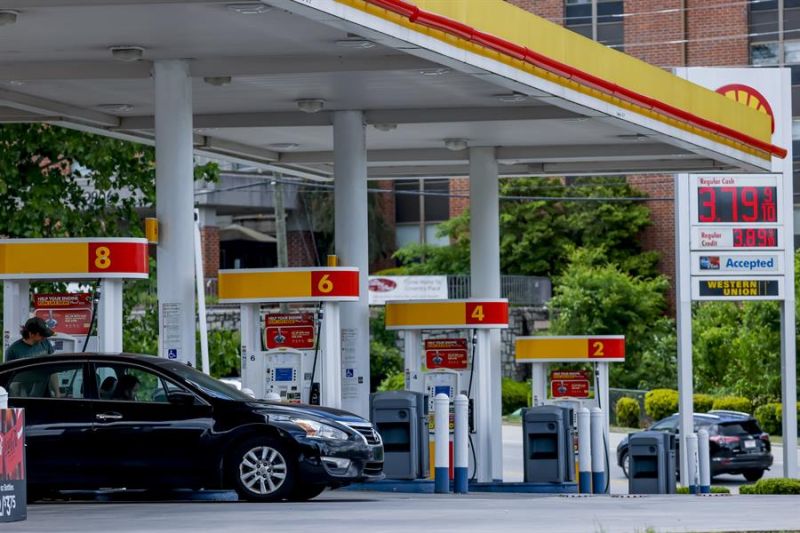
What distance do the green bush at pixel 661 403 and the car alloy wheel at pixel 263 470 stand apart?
104 ft

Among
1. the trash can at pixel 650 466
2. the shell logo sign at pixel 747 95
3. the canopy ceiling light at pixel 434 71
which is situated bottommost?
the trash can at pixel 650 466

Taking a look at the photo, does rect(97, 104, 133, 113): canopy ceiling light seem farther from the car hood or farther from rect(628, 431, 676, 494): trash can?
rect(628, 431, 676, 494): trash can

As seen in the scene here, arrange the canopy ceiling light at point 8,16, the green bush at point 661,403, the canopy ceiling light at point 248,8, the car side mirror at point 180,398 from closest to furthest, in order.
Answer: the car side mirror at point 180,398 → the canopy ceiling light at point 248,8 → the canopy ceiling light at point 8,16 → the green bush at point 661,403

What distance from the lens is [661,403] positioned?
47.1 m

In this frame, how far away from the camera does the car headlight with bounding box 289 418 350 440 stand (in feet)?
53.4

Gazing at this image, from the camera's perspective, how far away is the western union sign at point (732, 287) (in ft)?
99.8

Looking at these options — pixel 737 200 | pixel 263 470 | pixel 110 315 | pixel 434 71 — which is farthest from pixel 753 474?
pixel 263 470

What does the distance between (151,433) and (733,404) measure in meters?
32.0

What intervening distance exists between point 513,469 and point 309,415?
66.9 feet

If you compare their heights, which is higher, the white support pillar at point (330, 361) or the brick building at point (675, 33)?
the brick building at point (675, 33)

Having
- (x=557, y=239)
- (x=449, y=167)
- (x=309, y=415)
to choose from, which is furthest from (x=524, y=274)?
(x=309, y=415)

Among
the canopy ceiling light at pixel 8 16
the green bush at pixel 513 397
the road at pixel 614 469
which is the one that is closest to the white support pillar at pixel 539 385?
the road at pixel 614 469

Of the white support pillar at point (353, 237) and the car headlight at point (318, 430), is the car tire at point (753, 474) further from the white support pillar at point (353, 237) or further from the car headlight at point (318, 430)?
the car headlight at point (318, 430)

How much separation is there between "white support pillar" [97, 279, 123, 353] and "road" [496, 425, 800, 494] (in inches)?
573
